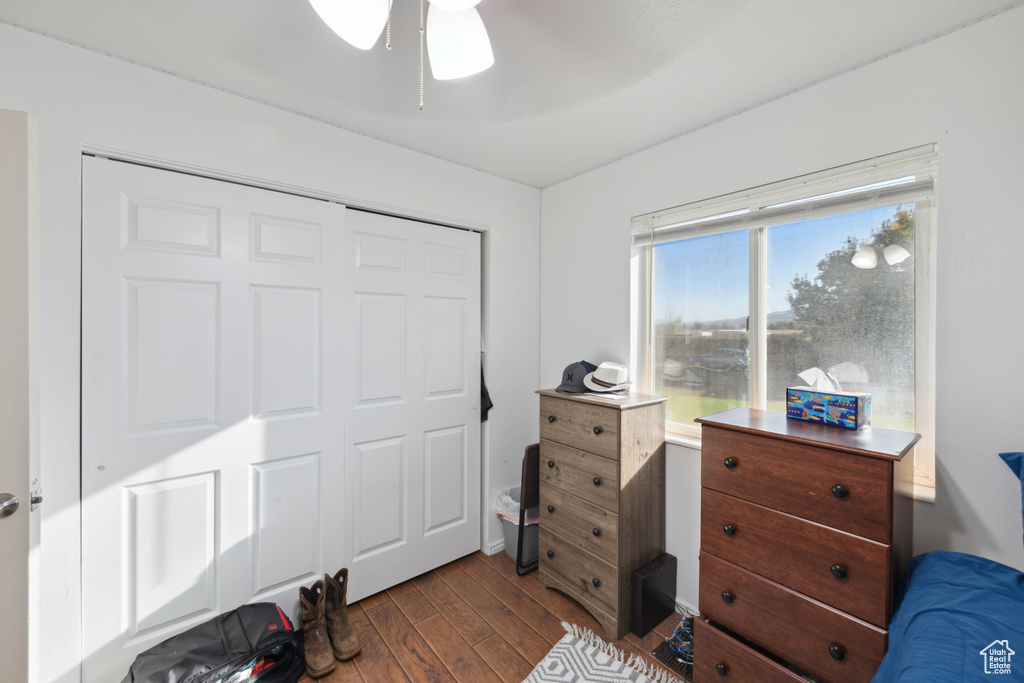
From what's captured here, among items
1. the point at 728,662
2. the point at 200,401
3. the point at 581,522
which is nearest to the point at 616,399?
the point at 581,522

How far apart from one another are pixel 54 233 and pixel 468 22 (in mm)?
1618

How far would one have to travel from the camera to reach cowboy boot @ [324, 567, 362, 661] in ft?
5.97

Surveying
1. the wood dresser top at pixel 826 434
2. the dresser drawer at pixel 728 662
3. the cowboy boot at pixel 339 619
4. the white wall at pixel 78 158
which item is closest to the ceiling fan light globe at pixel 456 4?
the white wall at pixel 78 158

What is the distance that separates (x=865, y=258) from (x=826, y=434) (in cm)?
79

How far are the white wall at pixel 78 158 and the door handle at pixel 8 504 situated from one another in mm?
447

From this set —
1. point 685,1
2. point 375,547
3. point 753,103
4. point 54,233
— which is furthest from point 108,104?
point 753,103

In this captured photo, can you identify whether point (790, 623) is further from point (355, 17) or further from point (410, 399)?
point (355, 17)

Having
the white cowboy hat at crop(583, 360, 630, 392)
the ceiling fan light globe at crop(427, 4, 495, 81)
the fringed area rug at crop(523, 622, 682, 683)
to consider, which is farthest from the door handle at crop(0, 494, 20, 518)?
the white cowboy hat at crop(583, 360, 630, 392)

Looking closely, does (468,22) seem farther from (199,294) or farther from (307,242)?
(199,294)

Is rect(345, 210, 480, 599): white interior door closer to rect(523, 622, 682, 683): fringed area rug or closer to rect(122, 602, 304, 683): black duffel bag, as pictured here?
rect(122, 602, 304, 683): black duffel bag

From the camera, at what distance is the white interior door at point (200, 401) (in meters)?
→ 1.57

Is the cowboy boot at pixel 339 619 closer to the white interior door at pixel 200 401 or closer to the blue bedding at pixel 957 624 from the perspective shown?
the white interior door at pixel 200 401

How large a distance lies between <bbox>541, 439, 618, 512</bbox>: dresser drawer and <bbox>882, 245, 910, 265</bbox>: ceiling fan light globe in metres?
1.37

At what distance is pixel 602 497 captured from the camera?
2016mm
